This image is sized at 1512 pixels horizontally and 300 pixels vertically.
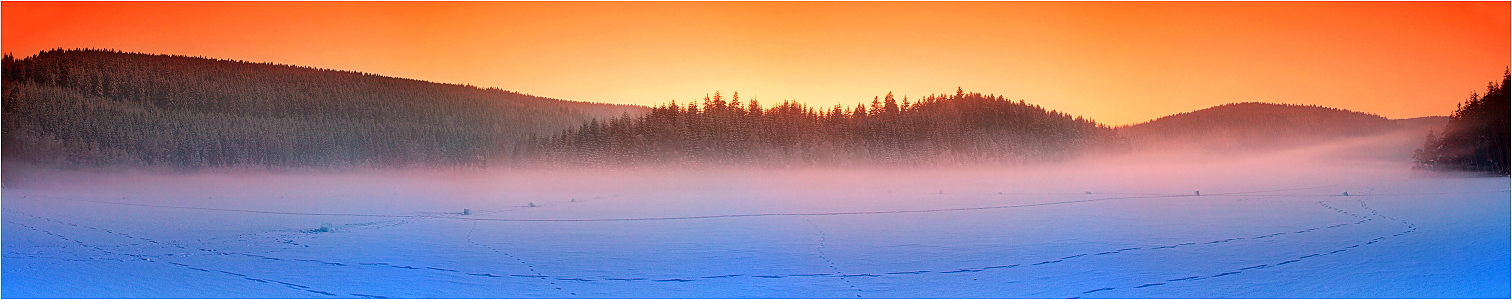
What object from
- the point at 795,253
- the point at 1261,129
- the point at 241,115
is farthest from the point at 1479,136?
the point at 241,115

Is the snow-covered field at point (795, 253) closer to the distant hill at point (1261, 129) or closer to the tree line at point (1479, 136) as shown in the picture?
the tree line at point (1479, 136)

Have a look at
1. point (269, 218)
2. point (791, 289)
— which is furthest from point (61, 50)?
point (791, 289)

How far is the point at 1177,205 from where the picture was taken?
56.1ft

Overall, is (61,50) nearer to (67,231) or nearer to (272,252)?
(67,231)

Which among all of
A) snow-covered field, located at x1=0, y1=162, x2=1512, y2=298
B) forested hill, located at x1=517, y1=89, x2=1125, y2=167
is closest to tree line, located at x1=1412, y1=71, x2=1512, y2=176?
snow-covered field, located at x1=0, y1=162, x2=1512, y2=298

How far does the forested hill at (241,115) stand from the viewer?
76.9m

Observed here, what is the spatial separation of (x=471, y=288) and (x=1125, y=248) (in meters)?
7.47

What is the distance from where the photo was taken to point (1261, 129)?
81.9m

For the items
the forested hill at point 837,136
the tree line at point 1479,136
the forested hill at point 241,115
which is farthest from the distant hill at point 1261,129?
the forested hill at point 241,115

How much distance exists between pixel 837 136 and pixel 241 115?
75047 mm

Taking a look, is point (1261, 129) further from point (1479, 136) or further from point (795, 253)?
point (795, 253)

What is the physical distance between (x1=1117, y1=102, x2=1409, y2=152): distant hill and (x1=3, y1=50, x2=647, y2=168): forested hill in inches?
2363

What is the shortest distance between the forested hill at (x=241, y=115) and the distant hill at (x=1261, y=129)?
60.0 m

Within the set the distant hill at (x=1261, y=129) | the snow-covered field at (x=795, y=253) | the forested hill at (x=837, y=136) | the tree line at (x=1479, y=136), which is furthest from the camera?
the distant hill at (x=1261, y=129)
